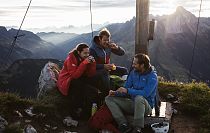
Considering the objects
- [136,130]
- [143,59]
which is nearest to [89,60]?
[143,59]

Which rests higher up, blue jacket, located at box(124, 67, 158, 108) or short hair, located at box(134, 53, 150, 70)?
short hair, located at box(134, 53, 150, 70)

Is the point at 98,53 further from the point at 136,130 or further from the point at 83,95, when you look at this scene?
the point at 136,130

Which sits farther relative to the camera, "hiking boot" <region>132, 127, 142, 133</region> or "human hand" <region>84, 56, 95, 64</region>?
"human hand" <region>84, 56, 95, 64</region>

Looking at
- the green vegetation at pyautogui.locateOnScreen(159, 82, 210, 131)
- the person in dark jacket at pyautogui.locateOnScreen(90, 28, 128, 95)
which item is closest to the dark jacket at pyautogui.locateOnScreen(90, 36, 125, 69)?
the person in dark jacket at pyautogui.locateOnScreen(90, 28, 128, 95)

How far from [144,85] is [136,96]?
1.32 ft

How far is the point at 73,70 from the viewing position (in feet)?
33.5

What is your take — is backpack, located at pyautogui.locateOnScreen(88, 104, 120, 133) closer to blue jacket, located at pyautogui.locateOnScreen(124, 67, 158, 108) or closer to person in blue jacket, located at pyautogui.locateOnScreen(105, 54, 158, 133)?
person in blue jacket, located at pyautogui.locateOnScreen(105, 54, 158, 133)

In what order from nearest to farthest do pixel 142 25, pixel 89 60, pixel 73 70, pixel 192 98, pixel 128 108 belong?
pixel 128 108, pixel 89 60, pixel 73 70, pixel 192 98, pixel 142 25

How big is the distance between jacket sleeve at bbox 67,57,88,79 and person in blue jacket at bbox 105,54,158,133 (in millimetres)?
1181

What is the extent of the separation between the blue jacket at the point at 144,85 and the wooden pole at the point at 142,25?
121 inches

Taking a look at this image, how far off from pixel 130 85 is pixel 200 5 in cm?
571

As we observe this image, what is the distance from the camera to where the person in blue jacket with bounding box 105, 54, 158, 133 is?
346 inches

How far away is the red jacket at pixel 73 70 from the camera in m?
10.0

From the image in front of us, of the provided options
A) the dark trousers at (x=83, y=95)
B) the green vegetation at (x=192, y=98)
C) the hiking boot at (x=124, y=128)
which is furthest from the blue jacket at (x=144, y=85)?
the green vegetation at (x=192, y=98)
